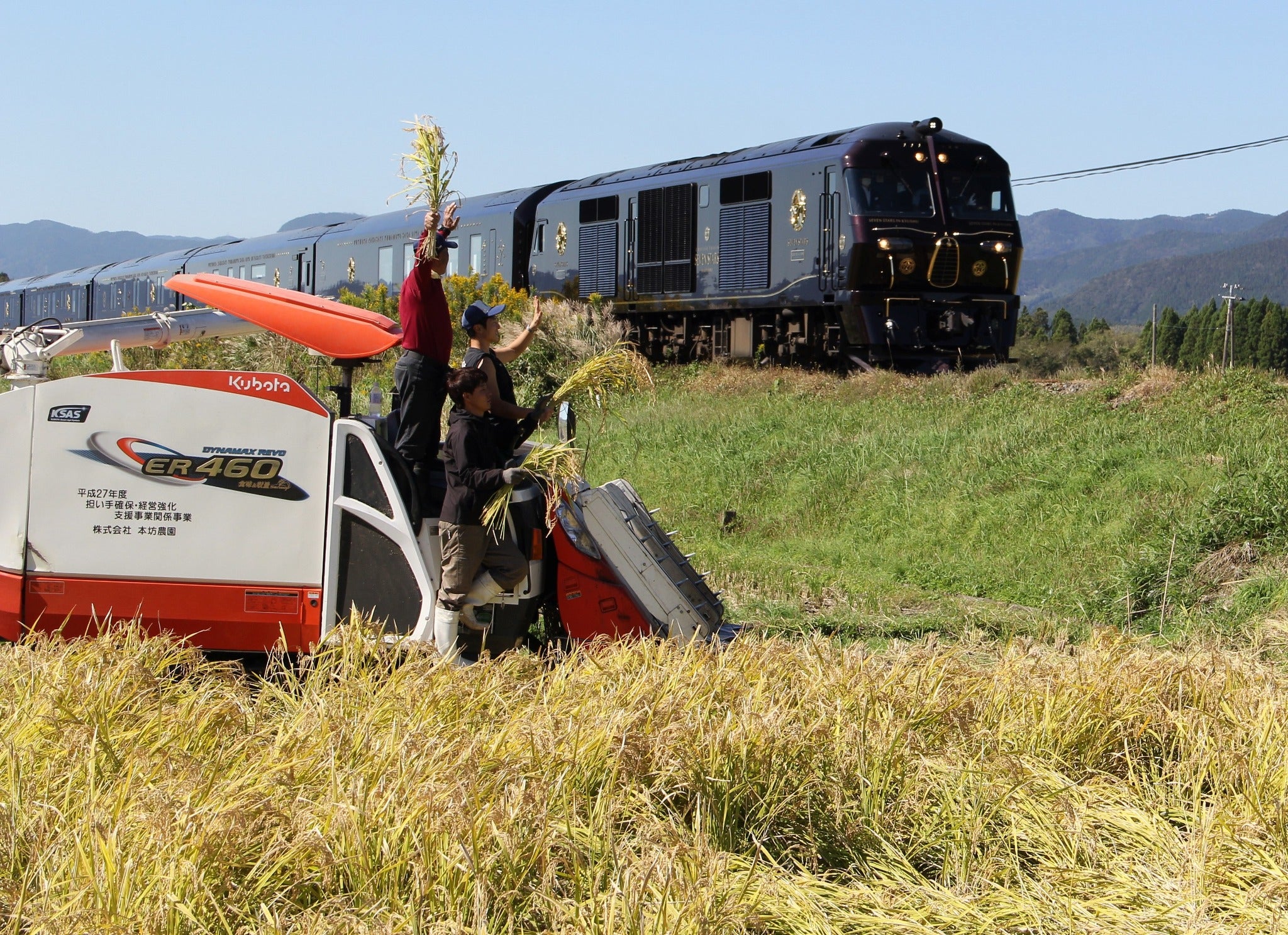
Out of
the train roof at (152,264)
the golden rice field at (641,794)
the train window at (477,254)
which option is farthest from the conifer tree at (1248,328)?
the golden rice field at (641,794)

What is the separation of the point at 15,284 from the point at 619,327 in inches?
1193

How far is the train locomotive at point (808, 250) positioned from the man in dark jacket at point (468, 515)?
39.1 ft

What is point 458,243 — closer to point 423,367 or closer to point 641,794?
point 423,367

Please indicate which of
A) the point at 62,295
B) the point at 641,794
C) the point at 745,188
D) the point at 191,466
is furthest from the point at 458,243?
the point at 641,794

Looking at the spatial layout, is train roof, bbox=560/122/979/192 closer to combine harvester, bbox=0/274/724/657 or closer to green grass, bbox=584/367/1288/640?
green grass, bbox=584/367/1288/640

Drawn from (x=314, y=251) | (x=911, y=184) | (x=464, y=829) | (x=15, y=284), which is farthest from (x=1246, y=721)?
(x=15, y=284)

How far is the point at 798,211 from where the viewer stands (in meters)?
18.8

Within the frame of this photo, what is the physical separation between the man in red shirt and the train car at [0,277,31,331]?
130 feet

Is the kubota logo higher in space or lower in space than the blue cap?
lower

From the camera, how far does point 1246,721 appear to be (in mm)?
5375

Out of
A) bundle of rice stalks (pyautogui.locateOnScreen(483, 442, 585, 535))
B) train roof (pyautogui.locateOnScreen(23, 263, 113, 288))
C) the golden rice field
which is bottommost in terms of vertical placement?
the golden rice field

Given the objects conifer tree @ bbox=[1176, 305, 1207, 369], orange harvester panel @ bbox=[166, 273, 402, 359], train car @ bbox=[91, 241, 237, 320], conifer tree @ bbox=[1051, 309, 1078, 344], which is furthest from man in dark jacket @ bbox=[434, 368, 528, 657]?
conifer tree @ bbox=[1051, 309, 1078, 344]

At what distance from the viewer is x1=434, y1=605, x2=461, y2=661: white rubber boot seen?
6.34 metres

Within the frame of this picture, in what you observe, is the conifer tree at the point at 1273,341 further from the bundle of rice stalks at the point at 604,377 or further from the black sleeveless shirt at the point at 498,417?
the black sleeveless shirt at the point at 498,417
